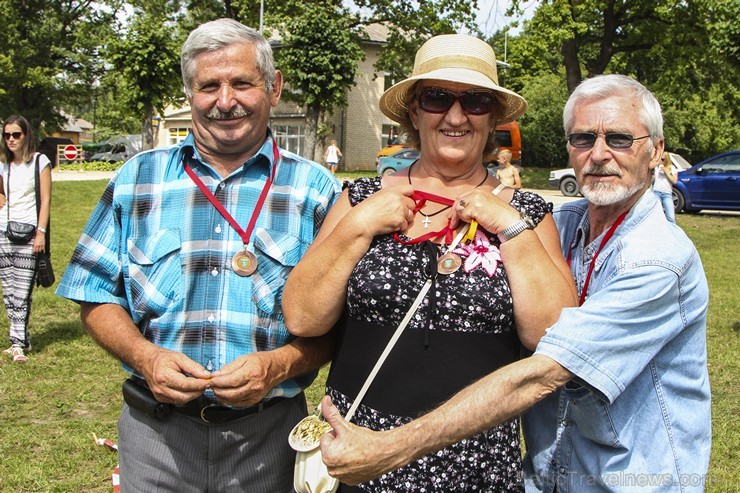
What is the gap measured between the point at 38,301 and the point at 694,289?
29.7ft

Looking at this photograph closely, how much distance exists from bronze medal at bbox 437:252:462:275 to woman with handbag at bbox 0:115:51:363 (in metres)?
5.85

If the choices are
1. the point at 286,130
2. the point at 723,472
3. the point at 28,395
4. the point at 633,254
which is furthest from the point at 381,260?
the point at 286,130

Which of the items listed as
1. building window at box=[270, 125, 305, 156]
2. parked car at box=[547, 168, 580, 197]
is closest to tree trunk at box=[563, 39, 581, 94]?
parked car at box=[547, 168, 580, 197]

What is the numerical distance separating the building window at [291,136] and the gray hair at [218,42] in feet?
130

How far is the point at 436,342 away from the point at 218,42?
1327mm

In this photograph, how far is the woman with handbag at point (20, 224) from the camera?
6.90 meters

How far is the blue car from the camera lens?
18328mm

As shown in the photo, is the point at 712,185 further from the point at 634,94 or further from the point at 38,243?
the point at 634,94

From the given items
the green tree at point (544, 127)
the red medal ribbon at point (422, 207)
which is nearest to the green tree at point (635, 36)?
the green tree at point (544, 127)

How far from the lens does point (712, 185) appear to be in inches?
732

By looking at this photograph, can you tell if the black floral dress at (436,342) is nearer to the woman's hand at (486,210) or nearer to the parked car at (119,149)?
the woman's hand at (486,210)

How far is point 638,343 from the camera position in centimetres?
203

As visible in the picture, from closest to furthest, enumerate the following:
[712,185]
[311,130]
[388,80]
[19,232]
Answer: [19,232] → [712,185] → [311,130] → [388,80]

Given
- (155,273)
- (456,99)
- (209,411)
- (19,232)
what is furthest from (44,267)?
(456,99)
